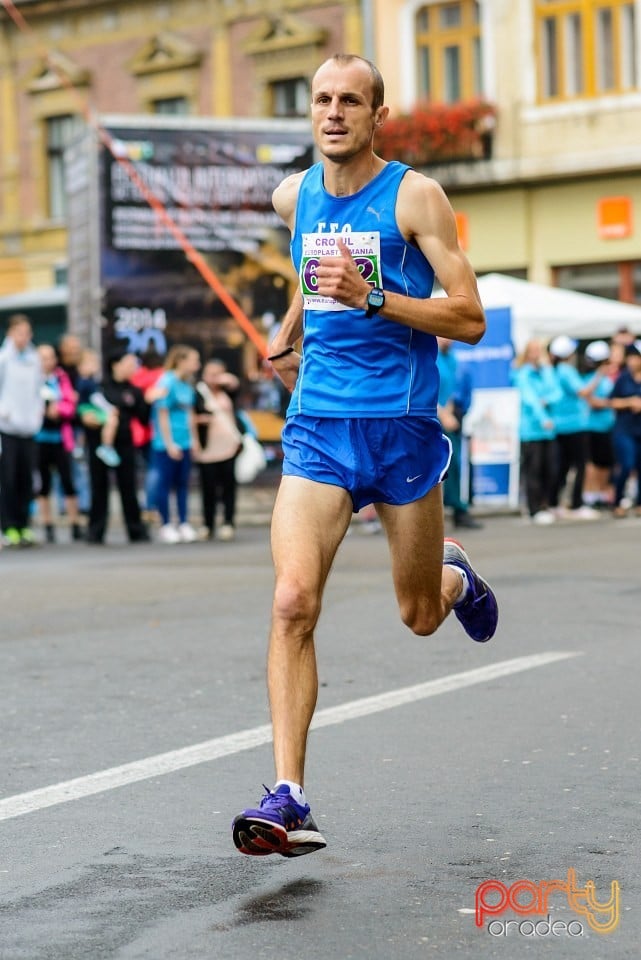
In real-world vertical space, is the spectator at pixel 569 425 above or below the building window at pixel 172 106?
below

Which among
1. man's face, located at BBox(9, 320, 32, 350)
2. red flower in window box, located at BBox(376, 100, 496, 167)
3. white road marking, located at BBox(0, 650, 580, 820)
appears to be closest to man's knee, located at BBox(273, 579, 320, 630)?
white road marking, located at BBox(0, 650, 580, 820)

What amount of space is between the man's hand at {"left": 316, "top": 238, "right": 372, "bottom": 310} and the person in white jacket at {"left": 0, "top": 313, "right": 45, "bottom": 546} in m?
12.6

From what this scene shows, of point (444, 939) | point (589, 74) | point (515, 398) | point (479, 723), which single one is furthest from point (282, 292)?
point (444, 939)

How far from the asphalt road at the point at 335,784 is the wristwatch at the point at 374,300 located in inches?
52.8

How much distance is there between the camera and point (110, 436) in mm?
18203

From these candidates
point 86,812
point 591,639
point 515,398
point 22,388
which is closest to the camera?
point 86,812

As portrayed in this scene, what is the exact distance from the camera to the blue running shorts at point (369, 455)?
536cm

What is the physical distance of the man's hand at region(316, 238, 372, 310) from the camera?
5.10 metres

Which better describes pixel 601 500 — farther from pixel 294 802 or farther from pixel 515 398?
pixel 294 802

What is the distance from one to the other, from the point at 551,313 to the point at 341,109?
17083 millimetres

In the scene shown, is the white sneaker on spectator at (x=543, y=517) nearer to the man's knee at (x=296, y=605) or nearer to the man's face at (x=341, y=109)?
the man's face at (x=341, y=109)

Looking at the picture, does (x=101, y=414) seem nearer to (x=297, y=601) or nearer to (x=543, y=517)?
(x=543, y=517)

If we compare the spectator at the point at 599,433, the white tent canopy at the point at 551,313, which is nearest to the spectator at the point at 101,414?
the white tent canopy at the point at 551,313

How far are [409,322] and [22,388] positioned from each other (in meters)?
12.8
